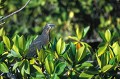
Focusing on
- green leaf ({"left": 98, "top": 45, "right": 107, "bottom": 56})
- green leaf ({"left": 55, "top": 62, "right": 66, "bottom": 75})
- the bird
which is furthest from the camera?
green leaf ({"left": 98, "top": 45, "right": 107, "bottom": 56})

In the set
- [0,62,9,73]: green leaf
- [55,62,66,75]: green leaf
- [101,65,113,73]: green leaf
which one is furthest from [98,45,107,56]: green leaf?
[0,62,9,73]: green leaf

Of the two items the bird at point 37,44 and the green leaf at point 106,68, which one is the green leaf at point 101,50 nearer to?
the green leaf at point 106,68

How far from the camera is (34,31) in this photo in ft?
29.8

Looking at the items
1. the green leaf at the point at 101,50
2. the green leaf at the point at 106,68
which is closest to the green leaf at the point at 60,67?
the green leaf at the point at 106,68

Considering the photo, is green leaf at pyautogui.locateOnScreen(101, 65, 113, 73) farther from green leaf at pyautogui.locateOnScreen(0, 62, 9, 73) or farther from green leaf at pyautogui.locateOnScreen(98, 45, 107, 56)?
green leaf at pyautogui.locateOnScreen(0, 62, 9, 73)

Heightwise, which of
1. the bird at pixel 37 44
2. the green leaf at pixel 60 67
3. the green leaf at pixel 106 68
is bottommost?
the green leaf at pixel 106 68

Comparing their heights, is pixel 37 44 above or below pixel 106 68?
above

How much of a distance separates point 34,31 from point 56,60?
5571mm

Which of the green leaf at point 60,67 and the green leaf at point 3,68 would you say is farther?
the green leaf at point 3,68

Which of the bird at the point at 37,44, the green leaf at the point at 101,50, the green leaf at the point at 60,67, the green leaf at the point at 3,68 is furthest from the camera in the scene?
the green leaf at the point at 101,50

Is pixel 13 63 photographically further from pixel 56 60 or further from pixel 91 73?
pixel 91 73

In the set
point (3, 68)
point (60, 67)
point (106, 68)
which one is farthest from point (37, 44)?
point (106, 68)

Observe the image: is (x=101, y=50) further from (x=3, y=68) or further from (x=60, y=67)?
(x=3, y=68)

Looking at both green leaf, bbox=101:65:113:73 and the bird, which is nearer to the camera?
green leaf, bbox=101:65:113:73
